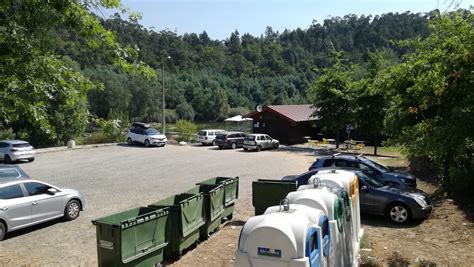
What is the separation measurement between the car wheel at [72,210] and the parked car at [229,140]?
22.2 m

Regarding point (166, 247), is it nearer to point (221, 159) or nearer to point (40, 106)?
point (40, 106)

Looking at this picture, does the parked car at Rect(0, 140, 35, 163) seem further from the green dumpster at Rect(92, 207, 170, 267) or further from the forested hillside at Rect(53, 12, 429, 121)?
the forested hillside at Rect(53, 12, 429, 121)

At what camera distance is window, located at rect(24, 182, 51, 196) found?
471 inches

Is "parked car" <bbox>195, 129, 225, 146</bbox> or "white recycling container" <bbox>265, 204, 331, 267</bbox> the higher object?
"parked car" <bbox>195, 129, 225, 146</bbox>

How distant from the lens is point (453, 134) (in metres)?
10.3

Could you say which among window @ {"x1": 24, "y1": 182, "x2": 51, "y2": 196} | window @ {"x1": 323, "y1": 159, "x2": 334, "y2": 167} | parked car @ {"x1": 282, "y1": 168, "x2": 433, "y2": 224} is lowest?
parked car @ {"x1": 282, "y1": 168, "x2": 433, "y2": 224}

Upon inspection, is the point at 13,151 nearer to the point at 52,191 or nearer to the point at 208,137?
the point at 52,191

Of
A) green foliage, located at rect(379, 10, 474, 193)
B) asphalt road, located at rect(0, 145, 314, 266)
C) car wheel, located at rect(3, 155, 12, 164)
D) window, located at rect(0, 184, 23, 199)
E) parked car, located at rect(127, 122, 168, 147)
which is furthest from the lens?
parked car, located at rect(127, 122, 168, 147)

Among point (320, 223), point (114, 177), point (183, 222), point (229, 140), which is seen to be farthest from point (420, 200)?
point (229, 140)

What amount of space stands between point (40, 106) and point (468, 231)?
10.3 m

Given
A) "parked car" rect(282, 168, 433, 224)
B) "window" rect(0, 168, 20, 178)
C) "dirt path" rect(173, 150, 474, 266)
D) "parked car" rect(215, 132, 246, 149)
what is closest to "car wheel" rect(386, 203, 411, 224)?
"parked car" rect(282, 168, 433, 224)

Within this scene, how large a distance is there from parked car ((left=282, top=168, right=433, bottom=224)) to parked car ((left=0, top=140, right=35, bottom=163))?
67.2ft

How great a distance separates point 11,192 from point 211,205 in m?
5.51

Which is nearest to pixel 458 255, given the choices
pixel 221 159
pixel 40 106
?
pixel 40 106
